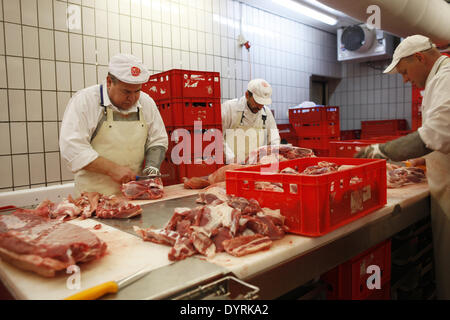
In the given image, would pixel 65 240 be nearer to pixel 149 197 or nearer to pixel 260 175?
pixel 260 175

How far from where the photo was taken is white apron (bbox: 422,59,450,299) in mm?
2529

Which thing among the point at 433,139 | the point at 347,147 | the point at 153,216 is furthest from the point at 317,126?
the point at 153,216

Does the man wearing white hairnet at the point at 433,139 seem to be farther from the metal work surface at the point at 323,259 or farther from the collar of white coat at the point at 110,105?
the collar of white coat at the point at 110,105

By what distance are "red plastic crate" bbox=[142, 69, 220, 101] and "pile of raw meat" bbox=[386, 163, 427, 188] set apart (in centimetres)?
196

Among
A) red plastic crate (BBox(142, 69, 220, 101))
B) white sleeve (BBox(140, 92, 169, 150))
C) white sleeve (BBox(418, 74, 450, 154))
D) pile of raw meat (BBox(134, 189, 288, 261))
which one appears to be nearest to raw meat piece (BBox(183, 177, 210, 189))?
white sleeve (BBox(140, 92, 169, 150))

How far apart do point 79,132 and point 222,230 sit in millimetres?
1752

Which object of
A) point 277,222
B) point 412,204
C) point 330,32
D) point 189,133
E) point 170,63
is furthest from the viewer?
point 330,32

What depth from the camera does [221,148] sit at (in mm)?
3934

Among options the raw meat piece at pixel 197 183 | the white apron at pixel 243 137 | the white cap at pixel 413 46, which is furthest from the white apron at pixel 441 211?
the white apron at pixel 243 137

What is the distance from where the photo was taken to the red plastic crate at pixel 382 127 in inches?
312

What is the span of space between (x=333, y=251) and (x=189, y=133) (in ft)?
7.55

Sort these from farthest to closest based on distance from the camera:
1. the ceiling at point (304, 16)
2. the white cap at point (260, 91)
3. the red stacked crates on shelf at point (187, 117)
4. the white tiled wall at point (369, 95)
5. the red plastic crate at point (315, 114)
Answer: the white tiled wall at point (369, 95), the ceiling at point (304, 16), the red plastic crate at point (315, 114), the white cap at point (260, 91), the red stacked crates on shelf at point (187, 117)

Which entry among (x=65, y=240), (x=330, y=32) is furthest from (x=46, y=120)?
(x=330, y=32)

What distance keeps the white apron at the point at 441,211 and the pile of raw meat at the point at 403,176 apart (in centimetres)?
21
